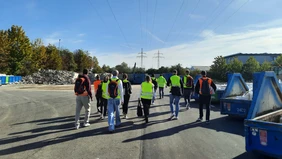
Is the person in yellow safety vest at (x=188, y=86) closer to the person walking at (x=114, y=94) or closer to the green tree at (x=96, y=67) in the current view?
the person walking at (x=114, y=94)

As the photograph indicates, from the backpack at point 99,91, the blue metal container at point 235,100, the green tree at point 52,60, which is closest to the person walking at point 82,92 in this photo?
the backpack at point 99,91

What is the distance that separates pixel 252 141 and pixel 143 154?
88.0 inches

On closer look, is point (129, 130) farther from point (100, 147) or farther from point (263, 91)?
point (263, 91)

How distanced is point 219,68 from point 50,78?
3590 centimetres

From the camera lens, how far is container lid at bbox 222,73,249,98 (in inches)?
360

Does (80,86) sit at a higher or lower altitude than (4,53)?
lower

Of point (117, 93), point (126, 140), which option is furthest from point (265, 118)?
point (117, 93)

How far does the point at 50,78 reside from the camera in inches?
1969

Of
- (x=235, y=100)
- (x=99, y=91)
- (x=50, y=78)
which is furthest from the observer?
(x=50, y=78)

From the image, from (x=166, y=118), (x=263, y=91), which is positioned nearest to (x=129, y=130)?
(x=166, y=118)

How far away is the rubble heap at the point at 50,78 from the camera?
46.8 m

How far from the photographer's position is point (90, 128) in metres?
7.32

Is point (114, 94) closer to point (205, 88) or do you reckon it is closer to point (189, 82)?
point (205, 88)

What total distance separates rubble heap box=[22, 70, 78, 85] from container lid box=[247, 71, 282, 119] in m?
46.7
